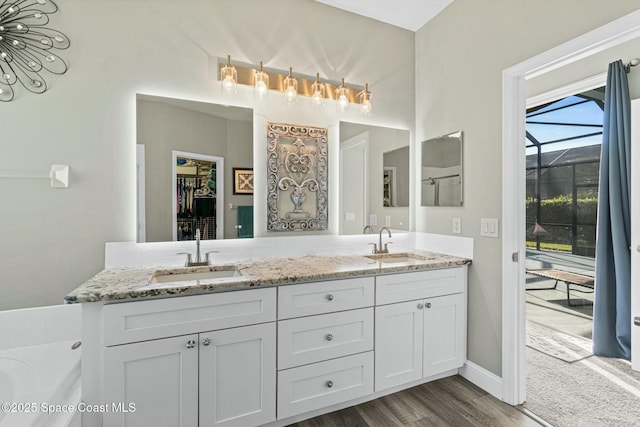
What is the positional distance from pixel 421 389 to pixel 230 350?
4.50 ft

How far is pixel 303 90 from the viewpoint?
234 cm

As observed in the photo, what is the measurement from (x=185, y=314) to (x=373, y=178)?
175 cm

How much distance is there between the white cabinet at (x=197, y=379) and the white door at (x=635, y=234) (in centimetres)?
267

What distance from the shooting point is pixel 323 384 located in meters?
1.76

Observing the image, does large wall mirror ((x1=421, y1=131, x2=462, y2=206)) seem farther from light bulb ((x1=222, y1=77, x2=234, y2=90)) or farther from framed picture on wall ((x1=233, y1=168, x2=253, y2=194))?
light bulb ((x1=222, y1=77, x2=234, y2=90))

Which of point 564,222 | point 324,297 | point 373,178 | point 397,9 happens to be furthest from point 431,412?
point 564,222

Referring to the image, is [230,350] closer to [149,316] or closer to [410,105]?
[149,316]

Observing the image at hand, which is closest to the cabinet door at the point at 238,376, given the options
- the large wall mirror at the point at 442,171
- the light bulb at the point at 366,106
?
the large wall mirror at the point at 442,171

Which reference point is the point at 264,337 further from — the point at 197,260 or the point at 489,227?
the point at 489,227

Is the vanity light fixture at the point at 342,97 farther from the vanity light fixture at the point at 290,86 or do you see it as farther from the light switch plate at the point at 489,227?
the light switch plate at the point at 489,227

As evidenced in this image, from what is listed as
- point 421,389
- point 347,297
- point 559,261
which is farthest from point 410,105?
point 559,261

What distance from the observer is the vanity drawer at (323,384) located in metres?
1.67

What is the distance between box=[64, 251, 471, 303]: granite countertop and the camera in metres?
1.36

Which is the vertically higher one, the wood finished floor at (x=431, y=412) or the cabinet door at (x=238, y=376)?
the cabinet door at (x=238, y=376)
